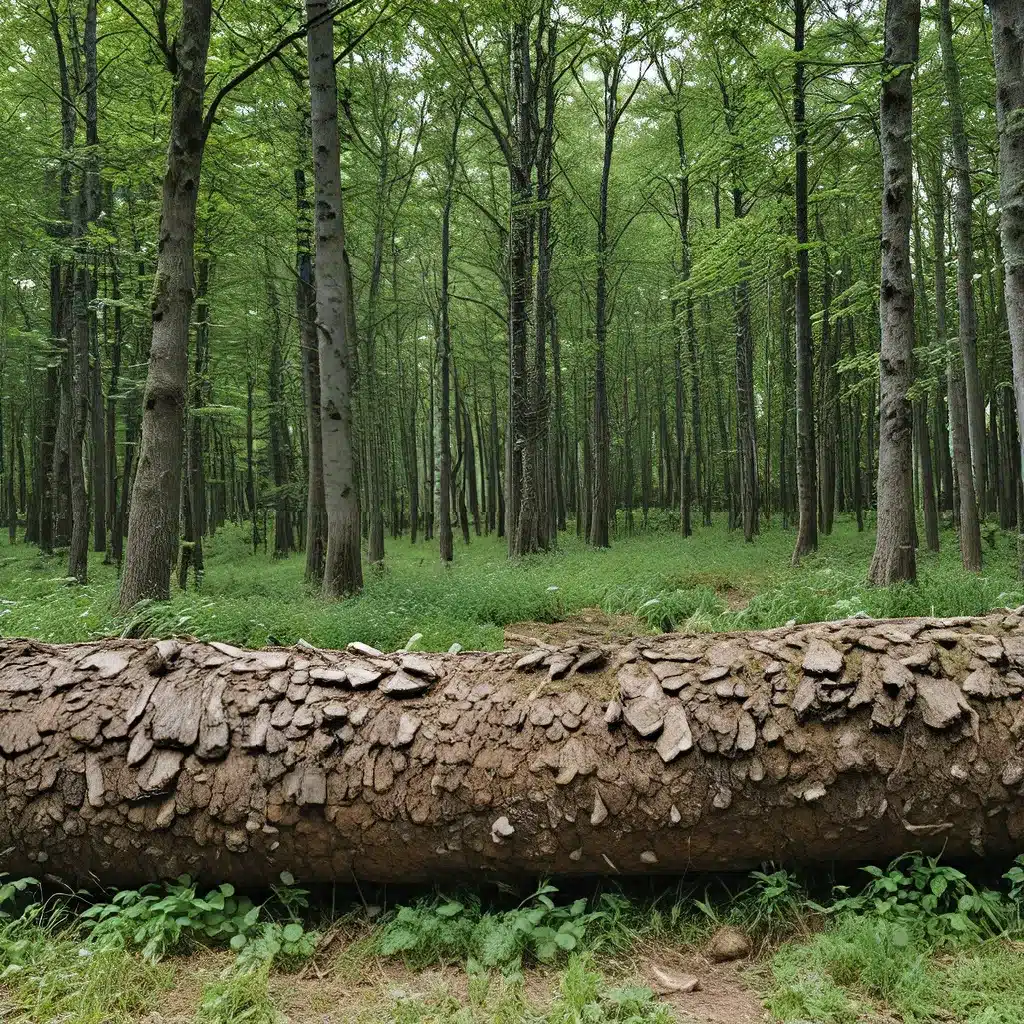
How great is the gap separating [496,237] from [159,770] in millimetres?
20185

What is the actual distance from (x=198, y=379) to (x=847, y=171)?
15974 mm

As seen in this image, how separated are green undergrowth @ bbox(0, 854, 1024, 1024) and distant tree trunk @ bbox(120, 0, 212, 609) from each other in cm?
405

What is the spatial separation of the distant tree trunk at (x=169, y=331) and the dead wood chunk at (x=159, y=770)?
4165mm

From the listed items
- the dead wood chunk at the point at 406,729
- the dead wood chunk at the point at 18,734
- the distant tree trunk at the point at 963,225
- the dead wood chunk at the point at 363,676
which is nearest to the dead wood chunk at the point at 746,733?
the dead wood chunk at the point at 406,729

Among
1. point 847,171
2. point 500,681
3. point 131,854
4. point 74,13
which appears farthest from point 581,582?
point 74,13

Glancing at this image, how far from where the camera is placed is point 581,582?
31.2 feet

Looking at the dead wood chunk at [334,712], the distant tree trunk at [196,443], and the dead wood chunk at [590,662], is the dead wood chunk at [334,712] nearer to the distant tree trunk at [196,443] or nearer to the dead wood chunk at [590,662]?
the dead wood chunk at [590,662]

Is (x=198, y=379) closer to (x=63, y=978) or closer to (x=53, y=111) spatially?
(x=53, y=111)

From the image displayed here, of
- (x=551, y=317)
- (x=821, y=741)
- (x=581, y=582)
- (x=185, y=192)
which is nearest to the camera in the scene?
(x=821, y=741)

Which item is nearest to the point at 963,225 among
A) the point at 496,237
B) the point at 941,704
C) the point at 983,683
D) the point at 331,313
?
the point at 331,313

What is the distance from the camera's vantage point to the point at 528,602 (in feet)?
26.0

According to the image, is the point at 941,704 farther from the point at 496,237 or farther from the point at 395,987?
the point at 496,237

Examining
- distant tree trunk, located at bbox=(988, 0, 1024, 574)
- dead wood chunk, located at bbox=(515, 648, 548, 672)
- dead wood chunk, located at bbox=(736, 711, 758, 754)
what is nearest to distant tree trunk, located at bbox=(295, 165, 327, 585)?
dead wood chunk, located at bbox=(515, 648, 548, 672)

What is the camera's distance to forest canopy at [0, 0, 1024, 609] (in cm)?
716
